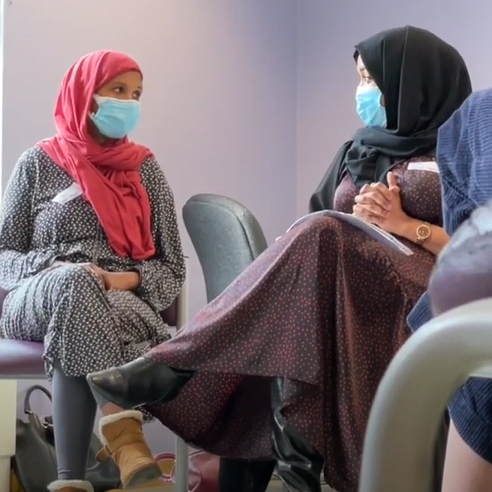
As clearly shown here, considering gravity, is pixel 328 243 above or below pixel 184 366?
above

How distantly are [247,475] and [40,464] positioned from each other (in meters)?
0.84

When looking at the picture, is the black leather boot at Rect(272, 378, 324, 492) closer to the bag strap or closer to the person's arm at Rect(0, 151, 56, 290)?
the person's arm at Rect(0, 151, 56, 290)

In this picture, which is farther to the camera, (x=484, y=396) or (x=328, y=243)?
(x=328, y=243)

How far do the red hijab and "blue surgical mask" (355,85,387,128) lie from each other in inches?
24.3

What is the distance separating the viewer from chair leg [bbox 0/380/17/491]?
88.0 inches

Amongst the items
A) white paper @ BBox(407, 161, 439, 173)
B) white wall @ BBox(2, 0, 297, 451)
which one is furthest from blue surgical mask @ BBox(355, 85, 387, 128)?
white wall @ BBox(2, 0, 297, 451)

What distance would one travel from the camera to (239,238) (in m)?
1.88

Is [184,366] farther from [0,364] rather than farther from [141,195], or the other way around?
[141,195]

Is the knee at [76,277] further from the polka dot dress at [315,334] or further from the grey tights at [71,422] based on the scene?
the polka dot dress at [315,334]

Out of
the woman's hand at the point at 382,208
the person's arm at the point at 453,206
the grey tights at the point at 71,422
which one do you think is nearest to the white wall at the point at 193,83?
the grey tights at the point at 71,422

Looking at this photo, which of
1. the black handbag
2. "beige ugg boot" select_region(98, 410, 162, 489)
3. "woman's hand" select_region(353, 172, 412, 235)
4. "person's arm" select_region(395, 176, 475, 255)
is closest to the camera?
"person's arm" select_region(395, 176, 475, 255)

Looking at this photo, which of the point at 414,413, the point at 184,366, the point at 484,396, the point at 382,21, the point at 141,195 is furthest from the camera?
the point at 382,21

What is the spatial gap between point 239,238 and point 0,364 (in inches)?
23.2

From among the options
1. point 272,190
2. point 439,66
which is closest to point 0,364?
point 439,66
